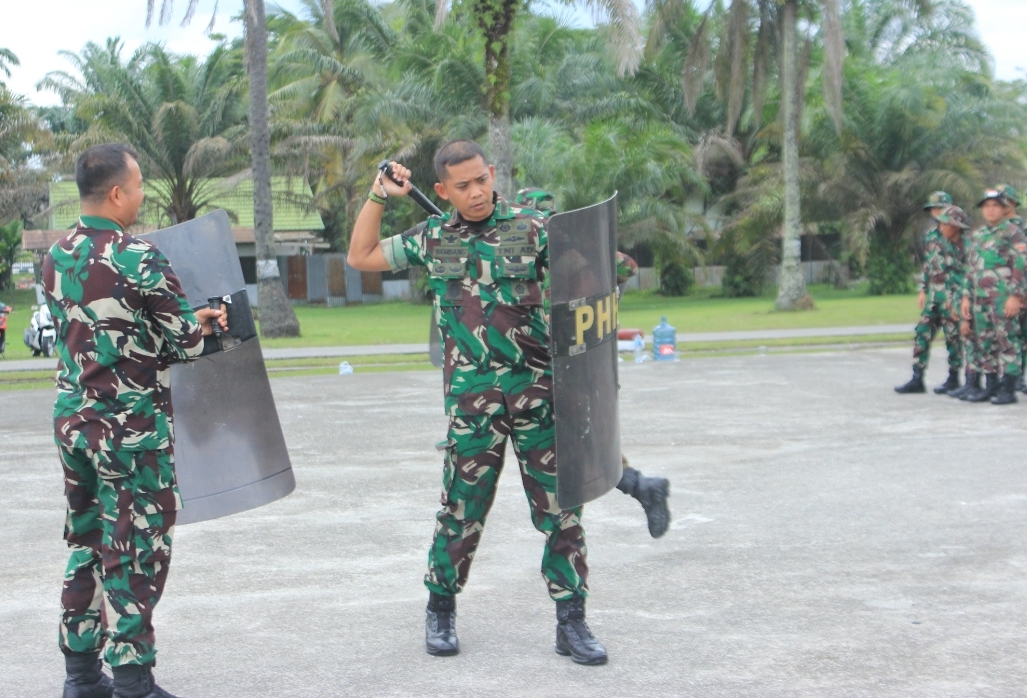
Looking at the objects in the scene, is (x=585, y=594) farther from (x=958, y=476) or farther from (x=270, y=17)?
(x=270, y=17)

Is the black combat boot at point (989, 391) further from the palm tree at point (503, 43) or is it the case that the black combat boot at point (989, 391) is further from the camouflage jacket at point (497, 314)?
the palm tree at point (503, 43)

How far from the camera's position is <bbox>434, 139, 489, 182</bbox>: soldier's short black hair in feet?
13.6

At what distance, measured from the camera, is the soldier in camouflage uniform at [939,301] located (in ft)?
36.4

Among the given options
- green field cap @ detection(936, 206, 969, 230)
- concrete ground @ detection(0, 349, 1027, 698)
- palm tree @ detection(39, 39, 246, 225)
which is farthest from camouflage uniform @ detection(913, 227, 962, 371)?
palm tree @ detection(39, 39, 246, 225)

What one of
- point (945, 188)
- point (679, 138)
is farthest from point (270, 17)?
point (945, 188)

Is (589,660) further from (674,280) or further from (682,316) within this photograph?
(674,280)

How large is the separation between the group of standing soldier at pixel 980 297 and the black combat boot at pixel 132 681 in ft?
28.4

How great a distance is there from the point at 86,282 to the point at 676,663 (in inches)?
91.2

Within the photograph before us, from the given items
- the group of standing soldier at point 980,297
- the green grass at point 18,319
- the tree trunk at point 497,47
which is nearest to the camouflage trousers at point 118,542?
the group of standing soldier at point 980,297

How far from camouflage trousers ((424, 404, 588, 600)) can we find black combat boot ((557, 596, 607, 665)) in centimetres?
5

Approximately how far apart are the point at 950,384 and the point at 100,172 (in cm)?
953

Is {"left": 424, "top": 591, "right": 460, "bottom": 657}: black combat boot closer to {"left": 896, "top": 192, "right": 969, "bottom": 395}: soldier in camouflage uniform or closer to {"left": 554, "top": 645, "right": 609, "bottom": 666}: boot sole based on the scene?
{"left": 554, "top": 645, "right": 609, "bottom": 666}: boot sole

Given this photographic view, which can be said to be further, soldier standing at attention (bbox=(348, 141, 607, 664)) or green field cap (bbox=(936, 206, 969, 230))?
green field cap (bbox=(936, 206, 969, 230))

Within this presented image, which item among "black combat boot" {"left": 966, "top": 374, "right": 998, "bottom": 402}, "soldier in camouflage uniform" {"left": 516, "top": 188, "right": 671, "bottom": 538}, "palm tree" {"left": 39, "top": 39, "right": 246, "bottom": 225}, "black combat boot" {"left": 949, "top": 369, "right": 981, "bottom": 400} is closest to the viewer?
"soldier in camouflage uniform" {"left": 516, "top": 188, "right": 671, "bottom": 538}
